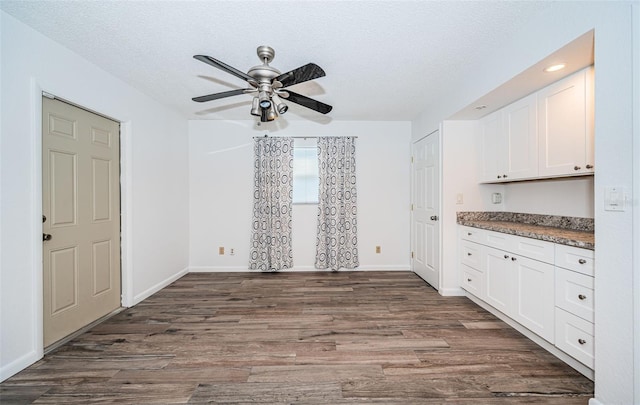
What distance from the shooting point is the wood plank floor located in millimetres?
1607

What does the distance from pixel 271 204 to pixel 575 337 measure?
3.59 meters

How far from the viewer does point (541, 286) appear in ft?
6.54

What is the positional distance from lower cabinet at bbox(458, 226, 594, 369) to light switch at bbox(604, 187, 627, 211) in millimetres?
470

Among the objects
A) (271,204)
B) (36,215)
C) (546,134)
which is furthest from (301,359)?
(546,134)

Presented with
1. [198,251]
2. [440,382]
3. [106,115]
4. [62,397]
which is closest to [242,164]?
[198,251]

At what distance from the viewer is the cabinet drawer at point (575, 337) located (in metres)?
1.63

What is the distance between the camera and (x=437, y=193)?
3.32 meters

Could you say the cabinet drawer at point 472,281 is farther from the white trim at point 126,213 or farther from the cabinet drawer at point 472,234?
the white trim at point 126,213

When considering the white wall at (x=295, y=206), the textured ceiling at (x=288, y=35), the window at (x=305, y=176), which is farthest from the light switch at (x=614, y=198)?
the window at (x=305, y=176)

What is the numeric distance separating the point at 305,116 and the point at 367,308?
9.28ft

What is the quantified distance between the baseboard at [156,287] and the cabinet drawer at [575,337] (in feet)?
13.1

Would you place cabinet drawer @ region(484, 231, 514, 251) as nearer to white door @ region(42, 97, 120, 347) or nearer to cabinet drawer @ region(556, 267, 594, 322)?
cabinet drawer @ region(556, 267, 594, 322)

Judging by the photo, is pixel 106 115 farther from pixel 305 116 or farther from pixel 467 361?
A: pixel 467 361

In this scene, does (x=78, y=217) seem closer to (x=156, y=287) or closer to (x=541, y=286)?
(x=156, y=287)
